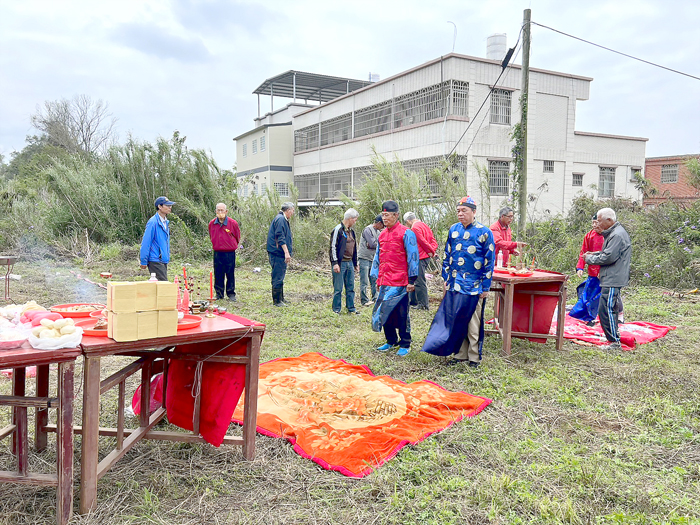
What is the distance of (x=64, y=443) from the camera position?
2.43m

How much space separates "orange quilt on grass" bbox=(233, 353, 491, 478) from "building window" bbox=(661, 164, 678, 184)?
103 feet

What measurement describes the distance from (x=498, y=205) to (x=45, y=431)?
17.5 m

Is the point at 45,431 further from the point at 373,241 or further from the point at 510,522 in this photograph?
the point at 373,241

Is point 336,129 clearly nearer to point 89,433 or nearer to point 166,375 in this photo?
point 166,375

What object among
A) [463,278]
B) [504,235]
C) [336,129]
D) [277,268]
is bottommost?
[277,268]

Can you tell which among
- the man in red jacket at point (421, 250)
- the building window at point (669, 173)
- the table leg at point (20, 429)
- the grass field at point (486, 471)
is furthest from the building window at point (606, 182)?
the table leg at point (20, 429)

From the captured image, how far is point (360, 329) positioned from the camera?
6.91m

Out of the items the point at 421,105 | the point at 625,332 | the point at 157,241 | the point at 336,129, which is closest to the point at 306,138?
the point at 336,129

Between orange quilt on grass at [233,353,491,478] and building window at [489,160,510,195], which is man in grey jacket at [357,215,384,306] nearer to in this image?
orange quilt on grass at [233,353,491,478]

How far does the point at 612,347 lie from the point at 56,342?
5948 millimetres

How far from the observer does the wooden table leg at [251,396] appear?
10.2ft

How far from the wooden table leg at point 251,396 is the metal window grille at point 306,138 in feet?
83.7

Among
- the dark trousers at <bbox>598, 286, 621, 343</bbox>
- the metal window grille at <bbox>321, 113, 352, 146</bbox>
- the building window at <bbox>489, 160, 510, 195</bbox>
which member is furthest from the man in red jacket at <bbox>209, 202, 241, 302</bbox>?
the metal window grille at <bbox>321, 113, 352, 146</bbox>

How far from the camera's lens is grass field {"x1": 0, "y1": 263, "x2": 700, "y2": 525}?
2.61 metres
